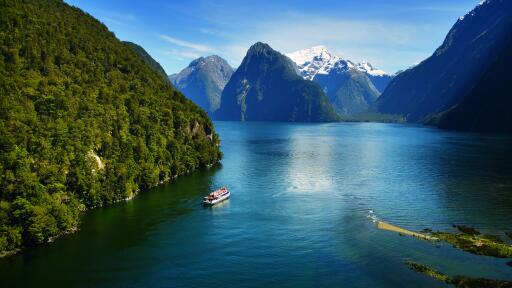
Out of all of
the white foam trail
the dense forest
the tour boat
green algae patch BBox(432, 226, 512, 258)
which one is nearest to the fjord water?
the white foam trail

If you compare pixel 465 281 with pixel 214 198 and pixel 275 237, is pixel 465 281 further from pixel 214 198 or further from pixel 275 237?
pixel 214 198

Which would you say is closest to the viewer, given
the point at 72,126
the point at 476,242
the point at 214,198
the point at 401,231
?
the point at 476,242

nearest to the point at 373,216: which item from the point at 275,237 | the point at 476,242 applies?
the point at 476,242

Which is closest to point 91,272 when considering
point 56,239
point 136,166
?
point 56,239

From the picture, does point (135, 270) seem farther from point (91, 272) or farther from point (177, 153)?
point (177, 153)

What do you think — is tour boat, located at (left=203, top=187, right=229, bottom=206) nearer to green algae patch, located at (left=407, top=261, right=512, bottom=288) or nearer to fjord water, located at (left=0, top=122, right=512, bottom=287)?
fjord water, located at (left=0, top=122, right=512, bottom=287)
